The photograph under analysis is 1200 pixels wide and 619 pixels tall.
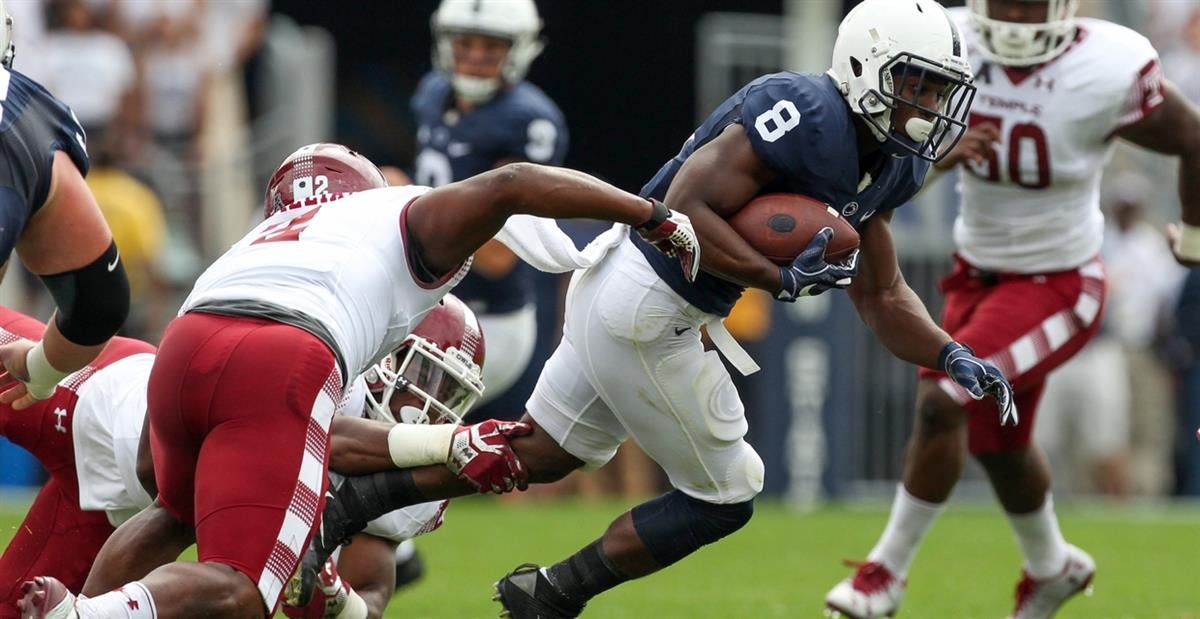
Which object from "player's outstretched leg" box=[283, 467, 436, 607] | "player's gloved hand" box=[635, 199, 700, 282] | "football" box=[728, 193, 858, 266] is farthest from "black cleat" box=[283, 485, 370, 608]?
"football" box=[728, 193, 858, 266]

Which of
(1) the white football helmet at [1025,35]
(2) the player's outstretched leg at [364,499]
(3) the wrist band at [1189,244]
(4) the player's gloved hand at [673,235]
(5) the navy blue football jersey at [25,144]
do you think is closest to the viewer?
(5) the navy blue football jersey at [25,144]

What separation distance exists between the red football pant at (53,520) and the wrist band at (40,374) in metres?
0.23

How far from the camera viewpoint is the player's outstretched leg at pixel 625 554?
534cm

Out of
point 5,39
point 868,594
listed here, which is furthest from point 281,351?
point 868,594

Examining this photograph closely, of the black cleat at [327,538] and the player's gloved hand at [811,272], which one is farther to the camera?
the black cleat at [327,538]

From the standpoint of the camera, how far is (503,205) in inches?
175

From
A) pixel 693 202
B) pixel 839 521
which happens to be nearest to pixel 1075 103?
pixel 693 202

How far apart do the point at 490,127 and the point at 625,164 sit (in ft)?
19.6

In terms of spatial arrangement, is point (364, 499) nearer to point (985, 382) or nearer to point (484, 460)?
point (484, 460)

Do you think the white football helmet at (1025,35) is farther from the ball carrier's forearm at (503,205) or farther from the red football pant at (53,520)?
the red football pant at (53,520)

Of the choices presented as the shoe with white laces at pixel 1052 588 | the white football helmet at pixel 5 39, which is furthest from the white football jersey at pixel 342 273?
the shoe with white laces at pixel 1052 588

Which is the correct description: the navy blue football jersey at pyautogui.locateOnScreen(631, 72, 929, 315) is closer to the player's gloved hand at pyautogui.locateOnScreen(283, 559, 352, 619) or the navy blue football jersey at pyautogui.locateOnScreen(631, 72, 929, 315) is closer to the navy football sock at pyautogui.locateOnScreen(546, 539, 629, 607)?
the navy football sock at pyautogui.locateOnScreen(546, 539, 629, 607)

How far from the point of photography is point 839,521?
11289 mm

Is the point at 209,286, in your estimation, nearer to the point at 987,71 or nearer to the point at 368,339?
the point at 368,339
